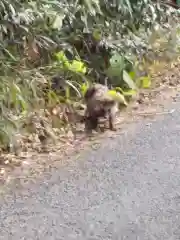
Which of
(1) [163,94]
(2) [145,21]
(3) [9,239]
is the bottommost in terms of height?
(3) [9,239]

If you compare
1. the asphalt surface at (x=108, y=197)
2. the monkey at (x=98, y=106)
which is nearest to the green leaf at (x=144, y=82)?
Answer: the monkey at (x=98, y=106)

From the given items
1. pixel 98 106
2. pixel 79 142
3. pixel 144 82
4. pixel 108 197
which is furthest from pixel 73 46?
pixel 108 197

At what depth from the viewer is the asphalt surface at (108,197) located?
3.95 metres

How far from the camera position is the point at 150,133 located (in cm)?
544

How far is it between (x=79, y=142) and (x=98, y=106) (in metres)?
0.38

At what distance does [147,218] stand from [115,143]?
1264 millimetres

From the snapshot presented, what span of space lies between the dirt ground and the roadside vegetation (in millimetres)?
111

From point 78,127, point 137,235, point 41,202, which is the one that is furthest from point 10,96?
point 137,235

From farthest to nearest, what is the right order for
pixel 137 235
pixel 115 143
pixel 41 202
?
pixel 115 143, pixel 41 202, pixel 137 235

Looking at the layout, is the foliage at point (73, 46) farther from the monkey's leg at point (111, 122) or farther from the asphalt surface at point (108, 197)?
the asphalt surface at point (108, 197)

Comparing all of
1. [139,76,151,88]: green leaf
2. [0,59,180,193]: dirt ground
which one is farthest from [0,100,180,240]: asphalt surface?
[139,76,151,88]: green leaf

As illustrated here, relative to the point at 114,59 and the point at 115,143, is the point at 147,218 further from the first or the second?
the point at 114,59

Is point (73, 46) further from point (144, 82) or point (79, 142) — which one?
point (79, 142)

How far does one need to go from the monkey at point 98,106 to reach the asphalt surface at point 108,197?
24 cm
